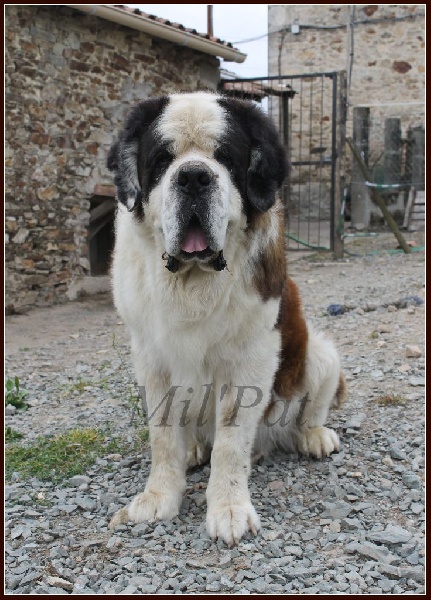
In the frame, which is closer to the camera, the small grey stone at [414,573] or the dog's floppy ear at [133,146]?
the small grey stone at [414,573]

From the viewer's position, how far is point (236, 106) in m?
2.63

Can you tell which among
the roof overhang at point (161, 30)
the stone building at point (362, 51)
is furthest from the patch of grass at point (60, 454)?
the stone building at point (362, 51)

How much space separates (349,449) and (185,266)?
145 cm

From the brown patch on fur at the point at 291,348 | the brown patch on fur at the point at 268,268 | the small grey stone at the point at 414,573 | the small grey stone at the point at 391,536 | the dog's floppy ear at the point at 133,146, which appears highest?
the dog's floppy ear at the point at 133,146

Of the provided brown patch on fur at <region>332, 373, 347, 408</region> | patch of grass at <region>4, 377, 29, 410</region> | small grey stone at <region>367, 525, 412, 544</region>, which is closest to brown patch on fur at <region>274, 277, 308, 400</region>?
brown patch on fur at <region>332, 373, 347, 408</region>

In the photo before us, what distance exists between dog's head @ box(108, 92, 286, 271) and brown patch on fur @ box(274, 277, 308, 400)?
0.64m

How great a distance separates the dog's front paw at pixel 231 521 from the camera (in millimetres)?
2516

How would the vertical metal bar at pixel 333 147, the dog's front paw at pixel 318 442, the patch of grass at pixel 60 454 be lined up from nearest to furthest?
the patch of grass at pixel 60 454, the dog's front paw at pixel 318 442, the vertical metal bar at pixel 333 147

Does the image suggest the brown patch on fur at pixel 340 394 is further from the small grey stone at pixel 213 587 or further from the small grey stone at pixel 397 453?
the small grey stone at pixel 213 587

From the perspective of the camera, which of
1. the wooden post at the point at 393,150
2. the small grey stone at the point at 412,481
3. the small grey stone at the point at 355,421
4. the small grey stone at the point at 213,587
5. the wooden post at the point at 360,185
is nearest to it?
the small grey stone at the point at 213,587

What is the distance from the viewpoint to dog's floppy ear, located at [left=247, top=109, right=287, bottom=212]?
8.38 feet

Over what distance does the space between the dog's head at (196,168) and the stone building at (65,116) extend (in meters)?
5.21

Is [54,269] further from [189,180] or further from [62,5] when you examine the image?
[189,180]

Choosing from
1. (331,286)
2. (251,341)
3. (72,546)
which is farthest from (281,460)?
(331,286)
